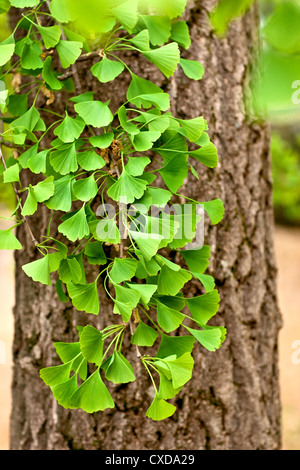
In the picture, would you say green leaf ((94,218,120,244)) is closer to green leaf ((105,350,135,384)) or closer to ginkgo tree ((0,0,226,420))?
ginkgo tree ((0,0,226,420))

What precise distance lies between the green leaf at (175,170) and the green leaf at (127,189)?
0.09 m

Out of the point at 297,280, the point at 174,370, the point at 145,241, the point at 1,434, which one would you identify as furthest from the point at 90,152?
the point at 297,280

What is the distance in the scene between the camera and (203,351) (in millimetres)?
1074

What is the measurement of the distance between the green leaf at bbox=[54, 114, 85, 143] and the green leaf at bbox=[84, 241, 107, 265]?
17cm

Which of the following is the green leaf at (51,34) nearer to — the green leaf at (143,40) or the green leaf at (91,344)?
the green leaf at (143,40)

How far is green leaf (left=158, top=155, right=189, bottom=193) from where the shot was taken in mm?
752

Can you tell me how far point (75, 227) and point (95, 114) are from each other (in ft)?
0.59

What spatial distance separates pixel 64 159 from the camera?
733mm

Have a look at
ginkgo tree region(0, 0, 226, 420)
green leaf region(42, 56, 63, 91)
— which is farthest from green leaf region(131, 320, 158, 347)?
green leaf region(42, 56, 63, 91)

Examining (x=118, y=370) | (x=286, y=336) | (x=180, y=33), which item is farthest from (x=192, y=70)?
(x=286, y=336)

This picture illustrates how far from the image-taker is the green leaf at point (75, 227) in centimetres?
71

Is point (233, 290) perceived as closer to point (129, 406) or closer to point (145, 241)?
point (129, 406)

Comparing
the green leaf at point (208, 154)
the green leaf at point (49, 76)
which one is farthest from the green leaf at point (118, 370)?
the green leaf at point (49, 76)

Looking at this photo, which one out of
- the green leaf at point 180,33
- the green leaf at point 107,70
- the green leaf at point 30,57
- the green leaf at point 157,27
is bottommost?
the green leaf at point 107,70
